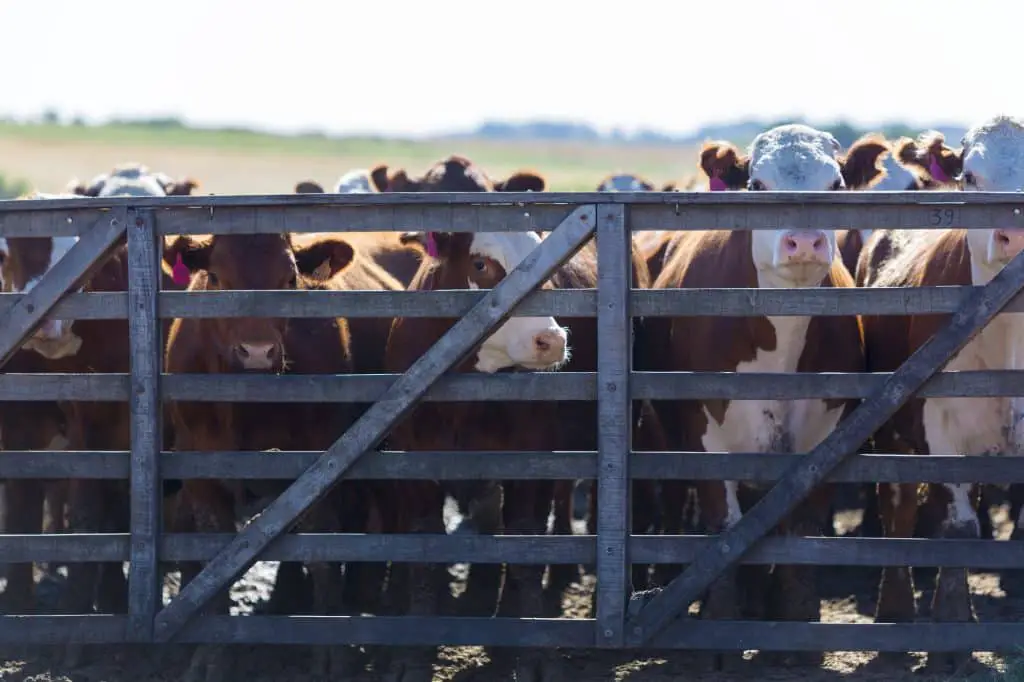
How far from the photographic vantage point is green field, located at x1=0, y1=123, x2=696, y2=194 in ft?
203

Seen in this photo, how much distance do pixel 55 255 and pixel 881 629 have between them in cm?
497

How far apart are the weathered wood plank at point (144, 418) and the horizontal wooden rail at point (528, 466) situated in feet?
0.34

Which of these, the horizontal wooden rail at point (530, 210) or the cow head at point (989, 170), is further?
the cow head at point (989, 170)

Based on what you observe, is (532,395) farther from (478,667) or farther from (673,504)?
(673,504)

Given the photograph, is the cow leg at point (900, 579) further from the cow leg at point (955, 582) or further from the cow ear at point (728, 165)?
the cow ear at point (728, 165)

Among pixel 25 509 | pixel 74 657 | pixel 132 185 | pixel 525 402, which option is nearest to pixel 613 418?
pixel 525 402

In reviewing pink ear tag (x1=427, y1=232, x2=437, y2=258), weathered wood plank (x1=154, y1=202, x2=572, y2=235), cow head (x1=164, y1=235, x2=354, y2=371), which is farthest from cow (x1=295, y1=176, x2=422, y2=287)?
weathered wood plank (x1=154, y1=202, x2=572, y2=235)

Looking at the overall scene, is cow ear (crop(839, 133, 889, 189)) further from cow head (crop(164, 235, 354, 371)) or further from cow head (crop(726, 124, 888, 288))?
cow head (crop(164, 235, 354, 371))

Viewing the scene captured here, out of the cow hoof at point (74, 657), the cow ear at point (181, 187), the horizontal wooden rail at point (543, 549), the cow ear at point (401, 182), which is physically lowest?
the cow hoof at point (74, 657)

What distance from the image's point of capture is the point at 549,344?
22.3 feet

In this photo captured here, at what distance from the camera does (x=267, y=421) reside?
7.53m

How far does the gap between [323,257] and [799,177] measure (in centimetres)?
240

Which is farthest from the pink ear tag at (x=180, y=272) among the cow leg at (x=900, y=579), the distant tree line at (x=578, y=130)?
the distant tree line at (x=578, y=130)

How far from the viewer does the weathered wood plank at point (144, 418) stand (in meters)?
5.80
